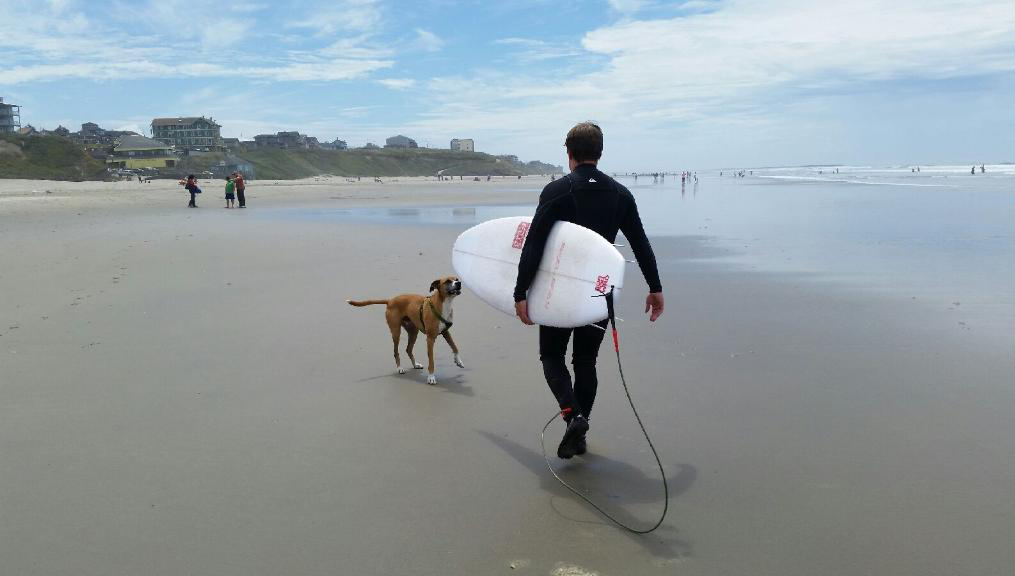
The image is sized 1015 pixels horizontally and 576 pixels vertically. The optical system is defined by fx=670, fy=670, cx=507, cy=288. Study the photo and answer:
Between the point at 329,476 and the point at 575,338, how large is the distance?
4.89 ft

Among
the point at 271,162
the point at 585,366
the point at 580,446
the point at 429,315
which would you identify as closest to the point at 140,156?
the point at 271,162

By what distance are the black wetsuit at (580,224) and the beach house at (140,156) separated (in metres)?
87.1

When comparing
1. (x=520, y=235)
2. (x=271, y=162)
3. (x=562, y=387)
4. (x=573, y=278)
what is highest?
(x=271, y=162)

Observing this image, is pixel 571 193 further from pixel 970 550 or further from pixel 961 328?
pixel 961 328

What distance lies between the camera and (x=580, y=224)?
355 centimetres

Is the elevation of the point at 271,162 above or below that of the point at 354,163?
below

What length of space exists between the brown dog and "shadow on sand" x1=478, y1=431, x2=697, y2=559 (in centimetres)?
151

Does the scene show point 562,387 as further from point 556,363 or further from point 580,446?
point 580,446

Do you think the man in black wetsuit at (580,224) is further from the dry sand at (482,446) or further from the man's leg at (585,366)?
the dry sand at (482,446)

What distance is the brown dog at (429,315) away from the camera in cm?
511

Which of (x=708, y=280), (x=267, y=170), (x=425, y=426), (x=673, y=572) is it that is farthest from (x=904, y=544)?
(x=267, y=170)

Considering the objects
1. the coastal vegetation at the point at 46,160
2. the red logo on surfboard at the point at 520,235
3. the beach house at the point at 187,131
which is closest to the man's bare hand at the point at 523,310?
the red logo on surfboard at the point at 520,235

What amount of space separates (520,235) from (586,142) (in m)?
0.79

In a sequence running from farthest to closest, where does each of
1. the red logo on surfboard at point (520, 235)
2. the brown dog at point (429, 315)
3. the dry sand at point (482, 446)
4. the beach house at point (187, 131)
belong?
1. the beach house at point (187, 131)
2. the brown dog at point (429, 315)
3. the red logo on surfboard at point (520, 235)
4. the dry sand at point (482, 446)
